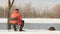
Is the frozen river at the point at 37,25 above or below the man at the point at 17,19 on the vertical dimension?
below

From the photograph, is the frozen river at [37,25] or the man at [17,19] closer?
the man at [17,19]

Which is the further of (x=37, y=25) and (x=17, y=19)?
(x=37, y=25)

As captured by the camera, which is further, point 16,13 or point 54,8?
point 54,8

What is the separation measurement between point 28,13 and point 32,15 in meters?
0.52

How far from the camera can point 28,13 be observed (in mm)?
31156

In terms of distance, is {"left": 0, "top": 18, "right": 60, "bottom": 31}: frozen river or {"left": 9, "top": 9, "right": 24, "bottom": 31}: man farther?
{"left": 0, "top": 18, "right": 60, "bottom": 31}: frozen river

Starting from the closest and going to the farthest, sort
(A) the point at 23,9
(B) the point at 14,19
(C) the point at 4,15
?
(B) the point at 14,19
(C) the point at 4,15
(A) the point at 23,9

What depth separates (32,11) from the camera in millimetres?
31734

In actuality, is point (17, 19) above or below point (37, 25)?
above

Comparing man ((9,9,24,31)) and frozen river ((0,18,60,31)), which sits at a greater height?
man ((9,9,24,31))

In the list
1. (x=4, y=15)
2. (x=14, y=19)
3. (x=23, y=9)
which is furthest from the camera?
(x=23, y=9)

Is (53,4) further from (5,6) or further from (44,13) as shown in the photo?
(5,6)

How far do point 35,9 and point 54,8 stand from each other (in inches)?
87.4

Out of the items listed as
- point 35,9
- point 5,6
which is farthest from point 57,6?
point 5,6
